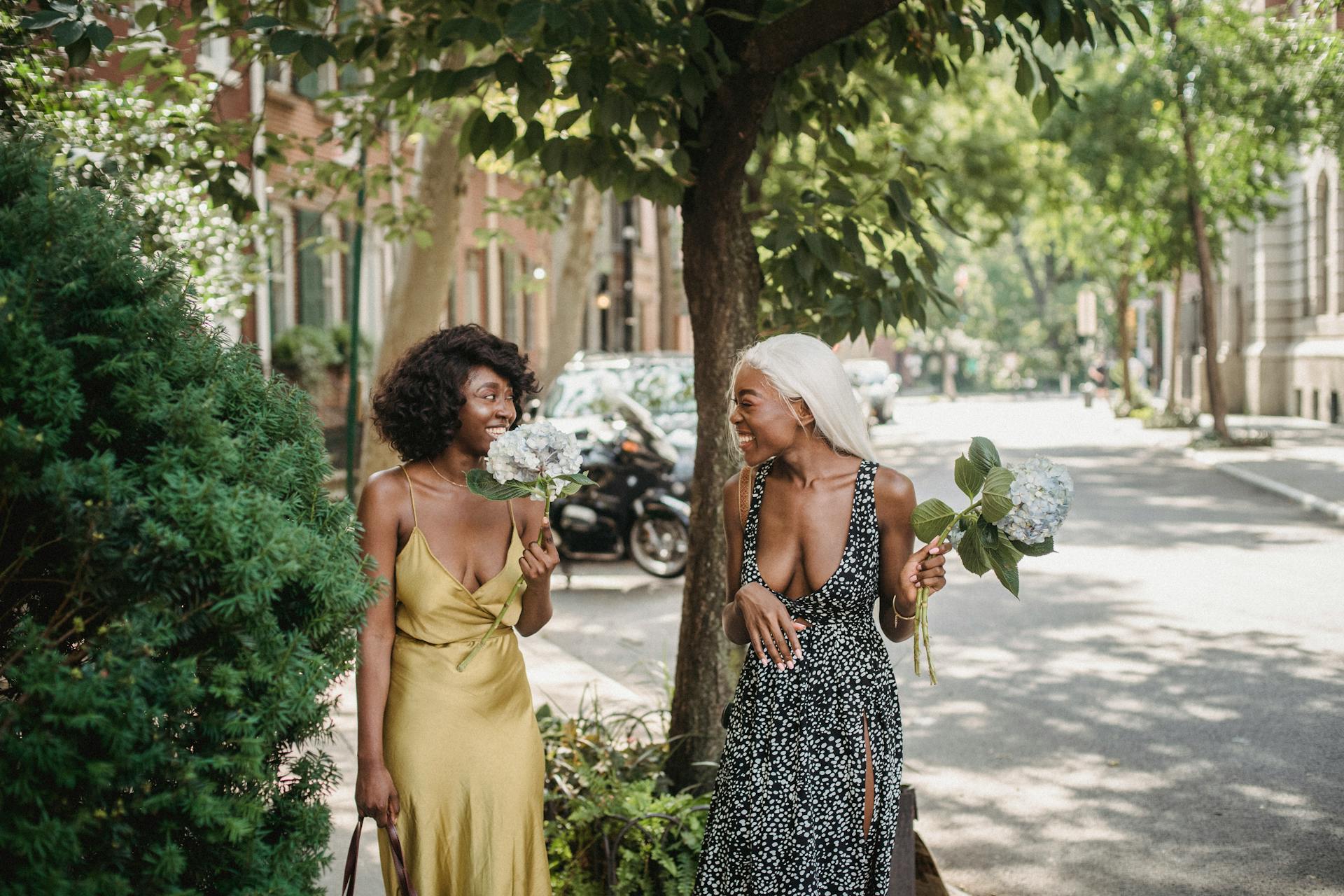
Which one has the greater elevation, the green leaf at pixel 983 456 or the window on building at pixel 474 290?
the window on building at pixel 474 290

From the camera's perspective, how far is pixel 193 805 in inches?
80.3

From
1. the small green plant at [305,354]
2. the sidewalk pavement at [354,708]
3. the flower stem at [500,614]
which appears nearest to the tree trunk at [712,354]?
the sidewalk pavement at [354,708]

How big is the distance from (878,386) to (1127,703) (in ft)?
105

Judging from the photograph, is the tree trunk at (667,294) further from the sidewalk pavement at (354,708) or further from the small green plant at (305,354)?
the sidewalk pavement at (354,708)

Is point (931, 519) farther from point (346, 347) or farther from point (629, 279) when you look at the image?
point (346, 347)

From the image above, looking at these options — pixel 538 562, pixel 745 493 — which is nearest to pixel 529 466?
pixel 538 562

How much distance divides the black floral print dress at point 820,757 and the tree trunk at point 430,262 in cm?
982

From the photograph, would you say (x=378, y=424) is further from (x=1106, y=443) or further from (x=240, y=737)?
(x=1106, y=443)

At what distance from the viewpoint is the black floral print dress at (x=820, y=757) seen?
3096mm

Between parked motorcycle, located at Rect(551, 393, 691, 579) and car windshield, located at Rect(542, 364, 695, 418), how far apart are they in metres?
1.01

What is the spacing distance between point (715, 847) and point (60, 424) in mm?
1861

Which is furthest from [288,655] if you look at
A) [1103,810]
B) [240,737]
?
[1103,810]

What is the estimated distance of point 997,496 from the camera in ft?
9.43

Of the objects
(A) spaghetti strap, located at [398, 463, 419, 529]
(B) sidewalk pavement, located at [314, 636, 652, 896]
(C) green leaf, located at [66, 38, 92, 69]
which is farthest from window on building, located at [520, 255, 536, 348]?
(A) spaghetti strap, located at [398, 463, 419, 529]
